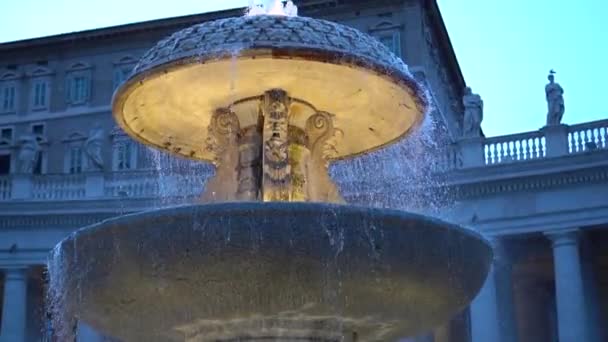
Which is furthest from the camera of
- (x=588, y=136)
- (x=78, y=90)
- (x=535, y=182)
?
(x=78, y=90)

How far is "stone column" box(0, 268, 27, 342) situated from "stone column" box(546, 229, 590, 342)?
16570mm

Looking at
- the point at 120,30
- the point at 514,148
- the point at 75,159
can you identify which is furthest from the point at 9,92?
the point at 514,148

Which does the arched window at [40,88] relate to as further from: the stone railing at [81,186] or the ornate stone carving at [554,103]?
the ornate stone carving at [554,103]

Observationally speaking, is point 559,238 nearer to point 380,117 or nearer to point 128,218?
point 380,117

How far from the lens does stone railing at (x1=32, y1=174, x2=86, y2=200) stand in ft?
122

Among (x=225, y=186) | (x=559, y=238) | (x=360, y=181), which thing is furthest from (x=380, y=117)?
(x=559, y=238)

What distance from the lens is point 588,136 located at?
105 ft

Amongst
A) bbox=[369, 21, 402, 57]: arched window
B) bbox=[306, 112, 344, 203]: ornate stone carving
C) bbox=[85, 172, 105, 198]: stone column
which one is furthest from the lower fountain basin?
bbox=[369, 21, 402, 57]: arched window

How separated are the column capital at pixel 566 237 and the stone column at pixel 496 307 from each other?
64.2 inches

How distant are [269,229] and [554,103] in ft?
79.4

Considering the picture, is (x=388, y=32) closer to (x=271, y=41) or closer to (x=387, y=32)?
(x=387, y=32)

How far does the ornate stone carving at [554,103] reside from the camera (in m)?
32.7

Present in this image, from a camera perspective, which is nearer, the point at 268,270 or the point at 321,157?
the point at 268,270

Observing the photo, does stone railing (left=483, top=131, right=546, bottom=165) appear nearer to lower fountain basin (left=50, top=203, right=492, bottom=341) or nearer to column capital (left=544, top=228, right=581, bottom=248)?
column capital (left=544, top=228, right=581, bottom=248)
